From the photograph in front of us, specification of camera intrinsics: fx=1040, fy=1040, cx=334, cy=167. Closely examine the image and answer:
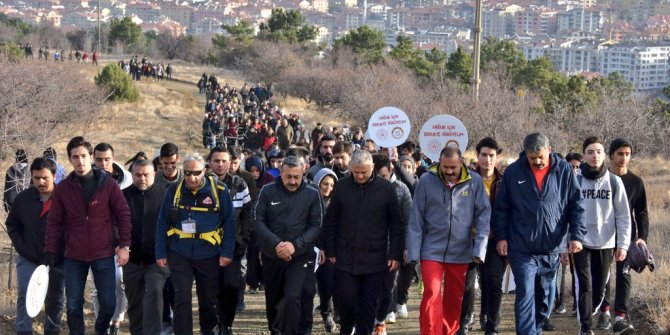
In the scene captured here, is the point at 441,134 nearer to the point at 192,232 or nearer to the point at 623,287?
the point at 623,287

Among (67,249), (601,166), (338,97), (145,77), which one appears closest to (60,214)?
(67,249)

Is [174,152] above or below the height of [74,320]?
above

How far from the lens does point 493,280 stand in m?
8.58

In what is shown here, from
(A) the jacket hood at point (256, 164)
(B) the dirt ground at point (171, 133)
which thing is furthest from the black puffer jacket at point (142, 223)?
(A) the jacket hood at point (256, 164)

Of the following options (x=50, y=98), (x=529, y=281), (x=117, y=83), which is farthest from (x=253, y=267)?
(x=117, y=83)

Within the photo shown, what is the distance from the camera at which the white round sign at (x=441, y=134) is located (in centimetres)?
1170

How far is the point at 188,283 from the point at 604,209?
3.47 m

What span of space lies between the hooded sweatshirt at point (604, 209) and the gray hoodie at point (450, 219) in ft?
3.36

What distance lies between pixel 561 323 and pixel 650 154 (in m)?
24.6

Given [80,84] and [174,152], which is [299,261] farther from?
[80,84]

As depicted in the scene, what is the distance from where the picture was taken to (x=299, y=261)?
8.40 metres

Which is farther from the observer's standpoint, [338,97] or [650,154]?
[338,97]

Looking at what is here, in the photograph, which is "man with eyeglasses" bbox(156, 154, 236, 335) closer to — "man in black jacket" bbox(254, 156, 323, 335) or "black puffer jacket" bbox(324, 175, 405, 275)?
"man in black jacket" bbox(254, 156, 323, 335)

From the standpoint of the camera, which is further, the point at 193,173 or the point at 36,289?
the point at 193,173
